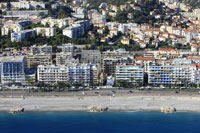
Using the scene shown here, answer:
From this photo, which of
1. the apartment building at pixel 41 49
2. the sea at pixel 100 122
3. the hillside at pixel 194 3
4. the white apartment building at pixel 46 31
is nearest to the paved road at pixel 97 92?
the sea at pixel 100 122

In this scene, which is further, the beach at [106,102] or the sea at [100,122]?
the beach at [106,102]

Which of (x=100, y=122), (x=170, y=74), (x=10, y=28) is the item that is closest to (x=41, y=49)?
(x=10, y=28)

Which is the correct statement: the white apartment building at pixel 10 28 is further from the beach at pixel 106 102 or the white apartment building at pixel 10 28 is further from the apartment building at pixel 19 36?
the beach at pixel 106 102

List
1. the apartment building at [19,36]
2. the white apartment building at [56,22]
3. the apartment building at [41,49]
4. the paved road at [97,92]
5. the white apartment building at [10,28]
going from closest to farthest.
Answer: the paved road at [97,92], the apartment building at [41,49], the apartment building at [19,36], the white apartment building at [10,28], the white apartment building at [56,22]

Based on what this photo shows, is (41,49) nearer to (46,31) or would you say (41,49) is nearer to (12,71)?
(12,71)

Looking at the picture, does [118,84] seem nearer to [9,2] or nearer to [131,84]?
[131,84]

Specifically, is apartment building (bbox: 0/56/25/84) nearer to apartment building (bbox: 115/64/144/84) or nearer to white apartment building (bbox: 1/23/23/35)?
apartment building (bbox: 115/64/144/84)
